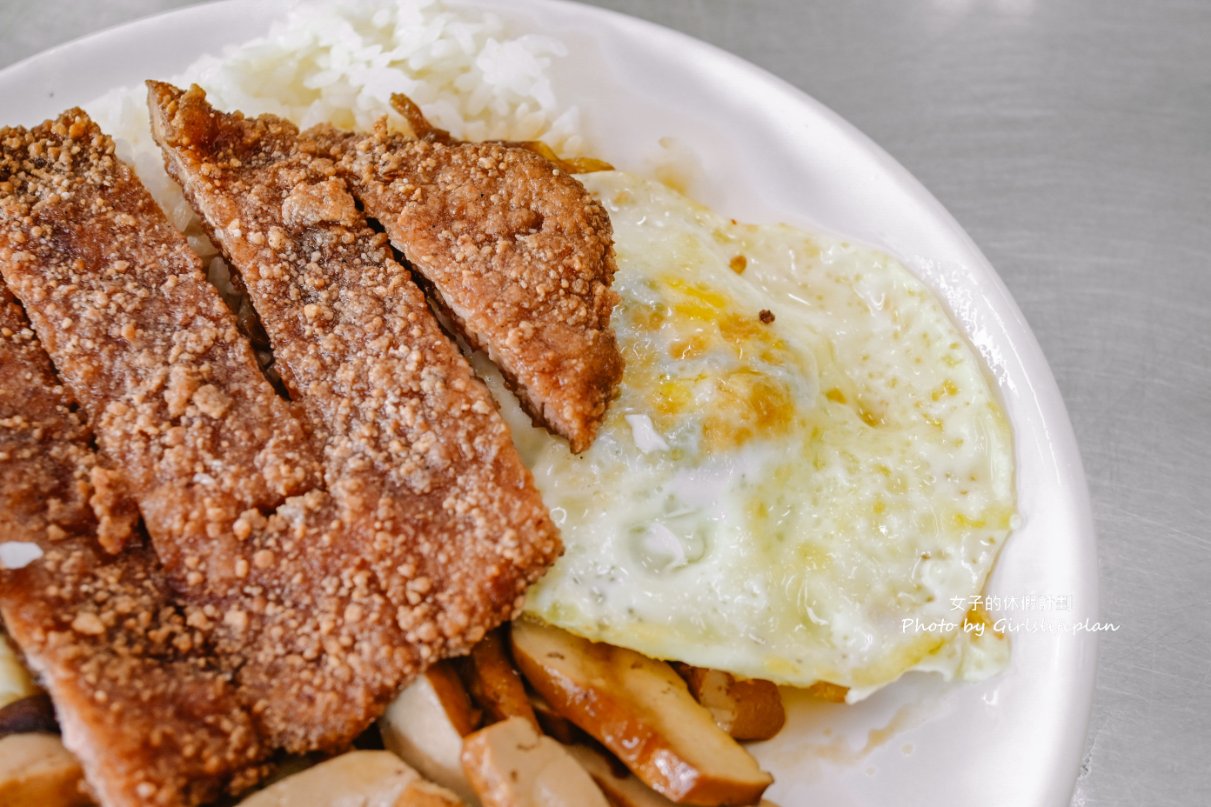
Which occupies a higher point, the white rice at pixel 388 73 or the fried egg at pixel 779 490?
the white rice at pixel 388 73

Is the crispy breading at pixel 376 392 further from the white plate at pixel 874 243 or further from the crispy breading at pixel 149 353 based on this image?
the white plate at pixel 874 243

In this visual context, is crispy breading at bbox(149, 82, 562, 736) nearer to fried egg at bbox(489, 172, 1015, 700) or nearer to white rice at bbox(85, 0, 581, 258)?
fried egg at bbox(489, 172, 1015, 700)

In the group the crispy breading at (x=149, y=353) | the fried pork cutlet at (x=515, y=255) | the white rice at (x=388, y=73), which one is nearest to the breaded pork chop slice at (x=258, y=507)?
the crispy breading at (x=149, y=353)

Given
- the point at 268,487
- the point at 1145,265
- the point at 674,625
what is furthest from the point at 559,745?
the point at 1145,265

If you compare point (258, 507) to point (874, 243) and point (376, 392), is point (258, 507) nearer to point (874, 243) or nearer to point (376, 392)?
point (376, 392)

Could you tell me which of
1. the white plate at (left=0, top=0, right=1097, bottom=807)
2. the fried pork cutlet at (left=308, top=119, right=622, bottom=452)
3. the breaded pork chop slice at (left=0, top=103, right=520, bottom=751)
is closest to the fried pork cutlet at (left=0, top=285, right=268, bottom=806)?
the breaded pork chop slice at (left=0, top=103, right=520, bottom=751)

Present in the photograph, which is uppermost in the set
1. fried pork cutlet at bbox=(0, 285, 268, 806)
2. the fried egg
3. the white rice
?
the white rice
